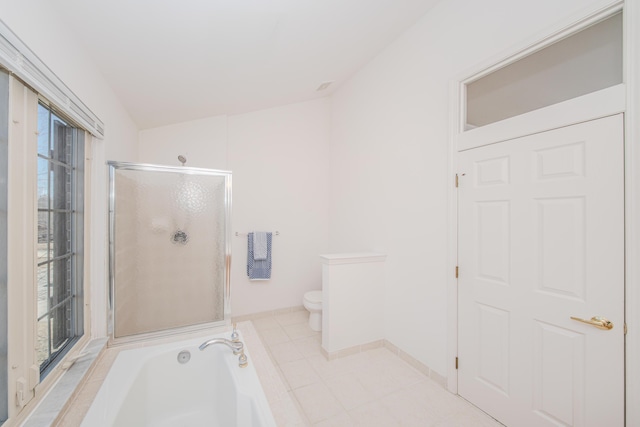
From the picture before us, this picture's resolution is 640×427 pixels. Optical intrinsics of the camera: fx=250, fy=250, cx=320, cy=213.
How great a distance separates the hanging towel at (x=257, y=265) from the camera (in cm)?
302

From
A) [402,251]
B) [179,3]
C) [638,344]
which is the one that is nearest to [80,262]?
[179,3]

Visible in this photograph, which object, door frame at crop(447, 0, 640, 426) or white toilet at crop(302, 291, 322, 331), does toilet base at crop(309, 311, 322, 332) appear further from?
door frame at crop(447, 0, 640, 426)

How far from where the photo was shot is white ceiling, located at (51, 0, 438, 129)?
1.30 m

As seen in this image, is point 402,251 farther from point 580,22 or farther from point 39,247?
point 39,247

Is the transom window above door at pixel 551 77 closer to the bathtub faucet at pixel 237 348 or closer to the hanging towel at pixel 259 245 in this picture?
the bathtub faucet at pixel 237 348

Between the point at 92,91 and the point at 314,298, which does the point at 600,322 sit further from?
the point at 92,91

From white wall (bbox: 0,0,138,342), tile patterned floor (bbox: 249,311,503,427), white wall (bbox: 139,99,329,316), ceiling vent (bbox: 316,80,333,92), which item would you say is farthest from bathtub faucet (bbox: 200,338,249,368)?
ceiling vent (bbox: 316,80,333,92)

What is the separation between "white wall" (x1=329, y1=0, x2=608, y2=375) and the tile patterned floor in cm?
20

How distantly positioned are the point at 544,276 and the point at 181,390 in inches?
92.1

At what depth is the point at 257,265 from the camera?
9.95 feet

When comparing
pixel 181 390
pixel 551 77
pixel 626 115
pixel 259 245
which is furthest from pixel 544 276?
pixel 259 245

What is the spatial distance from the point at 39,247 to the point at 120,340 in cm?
104

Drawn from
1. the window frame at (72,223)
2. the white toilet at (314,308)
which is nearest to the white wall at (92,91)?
the window frame at (72,223)

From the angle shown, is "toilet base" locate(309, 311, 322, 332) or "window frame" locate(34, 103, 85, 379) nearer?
"window frame" locate(34, 103, 85, 379)
